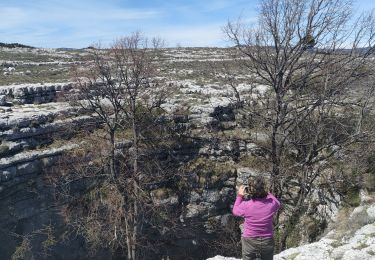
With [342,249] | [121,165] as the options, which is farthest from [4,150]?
[342,249]

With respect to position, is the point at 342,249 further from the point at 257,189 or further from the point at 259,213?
the point at 257,189

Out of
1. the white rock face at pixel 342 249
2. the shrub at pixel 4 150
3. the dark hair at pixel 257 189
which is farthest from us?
the shrub at pixel 4 150

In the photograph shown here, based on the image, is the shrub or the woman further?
the shrub

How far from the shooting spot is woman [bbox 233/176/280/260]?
6.87 meters

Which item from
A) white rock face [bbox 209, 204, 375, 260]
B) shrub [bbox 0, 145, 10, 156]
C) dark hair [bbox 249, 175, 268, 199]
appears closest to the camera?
dark hair [bbox 249, 175, 268, 199]

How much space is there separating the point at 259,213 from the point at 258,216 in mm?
56

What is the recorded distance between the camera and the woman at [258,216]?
6867 millimetres

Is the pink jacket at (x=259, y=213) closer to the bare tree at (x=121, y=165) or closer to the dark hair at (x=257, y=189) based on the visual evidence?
the dark hair at (x=257, y=189)

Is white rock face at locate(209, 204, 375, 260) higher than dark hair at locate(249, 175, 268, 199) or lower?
lower

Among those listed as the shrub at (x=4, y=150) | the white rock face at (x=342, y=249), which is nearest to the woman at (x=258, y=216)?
the white rock face at (x=342, y=249)

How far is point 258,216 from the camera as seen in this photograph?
272 inches

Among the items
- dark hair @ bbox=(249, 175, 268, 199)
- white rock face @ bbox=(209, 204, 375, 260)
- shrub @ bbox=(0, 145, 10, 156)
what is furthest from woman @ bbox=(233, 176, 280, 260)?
shrub @ bbox=(0, 145, 10, 156)

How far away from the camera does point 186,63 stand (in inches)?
1528

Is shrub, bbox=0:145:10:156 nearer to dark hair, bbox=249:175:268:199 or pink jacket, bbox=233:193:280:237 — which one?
pink jacket, bbox=233:193:280:237
